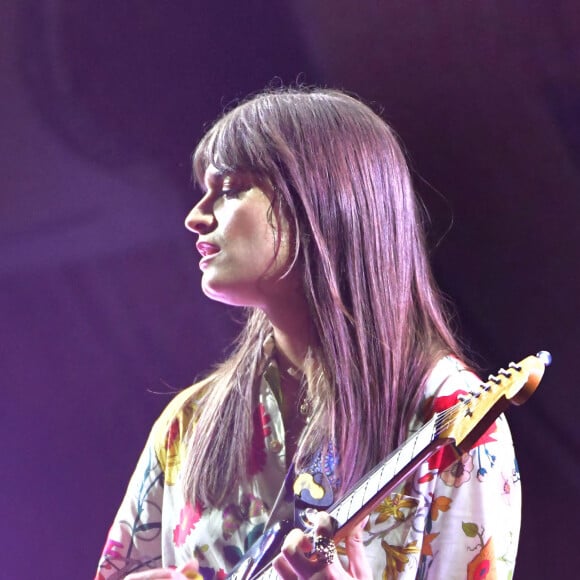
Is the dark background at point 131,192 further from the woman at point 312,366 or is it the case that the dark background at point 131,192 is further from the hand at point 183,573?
the hand at point 183,573

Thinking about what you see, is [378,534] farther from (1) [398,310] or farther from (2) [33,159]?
(2) [33,159]

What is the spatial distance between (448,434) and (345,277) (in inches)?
10.3

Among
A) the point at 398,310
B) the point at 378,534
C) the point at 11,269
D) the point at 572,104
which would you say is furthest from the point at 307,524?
the point at 11,269

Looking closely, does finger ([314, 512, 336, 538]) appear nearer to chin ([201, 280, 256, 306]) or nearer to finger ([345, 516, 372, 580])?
finger ([345, 516, 372, 580])

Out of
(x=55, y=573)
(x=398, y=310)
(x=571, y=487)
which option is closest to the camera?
(x=398, y=310)

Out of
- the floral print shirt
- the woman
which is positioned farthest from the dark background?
Result: the floral print shirt

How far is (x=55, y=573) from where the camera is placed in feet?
4.27

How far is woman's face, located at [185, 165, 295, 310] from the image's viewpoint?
0.98 m

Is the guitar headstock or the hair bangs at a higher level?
the hair bangs

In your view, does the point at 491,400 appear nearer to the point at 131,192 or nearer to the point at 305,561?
the point at 305,561

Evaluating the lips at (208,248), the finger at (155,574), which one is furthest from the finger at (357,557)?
the lips at (208,248)

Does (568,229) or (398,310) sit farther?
(568,229)

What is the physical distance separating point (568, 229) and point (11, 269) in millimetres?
854

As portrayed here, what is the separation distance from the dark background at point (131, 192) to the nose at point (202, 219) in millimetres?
308
